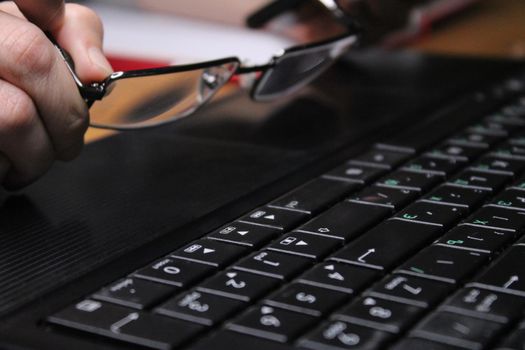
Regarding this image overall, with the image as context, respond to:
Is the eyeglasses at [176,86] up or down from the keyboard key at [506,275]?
up

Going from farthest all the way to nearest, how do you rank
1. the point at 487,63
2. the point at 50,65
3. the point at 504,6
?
the point at 504,6, the point at 487,63, the point at 50,65

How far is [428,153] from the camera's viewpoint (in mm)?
463

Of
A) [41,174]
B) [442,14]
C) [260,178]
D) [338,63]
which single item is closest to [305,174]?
[260,178]

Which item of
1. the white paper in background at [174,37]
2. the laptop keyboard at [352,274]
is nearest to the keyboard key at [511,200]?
the laptop keyboard at [352,274]

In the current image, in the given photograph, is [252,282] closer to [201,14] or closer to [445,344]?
[445,344]

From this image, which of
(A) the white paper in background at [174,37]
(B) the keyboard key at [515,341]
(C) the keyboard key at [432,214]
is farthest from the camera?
(A) the white paper in background at [174,37]

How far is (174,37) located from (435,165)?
31cm

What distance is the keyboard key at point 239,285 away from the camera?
0.29 meters

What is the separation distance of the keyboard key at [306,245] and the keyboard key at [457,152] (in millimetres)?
137

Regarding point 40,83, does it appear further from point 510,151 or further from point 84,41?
point 510,151

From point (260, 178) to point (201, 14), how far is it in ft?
1.04

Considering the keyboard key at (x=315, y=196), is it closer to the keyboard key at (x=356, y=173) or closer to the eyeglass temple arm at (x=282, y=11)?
the keyboard key at (x=356, y=173)

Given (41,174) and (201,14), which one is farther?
(201,14)

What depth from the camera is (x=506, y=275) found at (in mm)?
307
